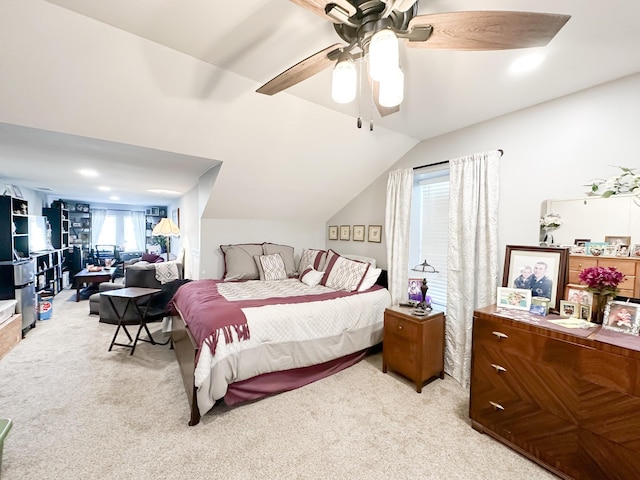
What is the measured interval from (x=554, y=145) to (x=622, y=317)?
1355 millimetres

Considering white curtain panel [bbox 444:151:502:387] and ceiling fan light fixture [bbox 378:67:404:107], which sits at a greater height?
ceiling fan light fixture [bbox 378:67:404:107]

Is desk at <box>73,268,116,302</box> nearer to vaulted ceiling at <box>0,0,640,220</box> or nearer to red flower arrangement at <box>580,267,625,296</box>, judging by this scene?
vaulted ceiling at <box>0,0,640,220</box>

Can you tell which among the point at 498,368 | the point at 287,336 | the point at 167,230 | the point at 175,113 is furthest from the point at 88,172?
the point at 498,368

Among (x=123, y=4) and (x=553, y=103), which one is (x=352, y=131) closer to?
(x=553, y=103)

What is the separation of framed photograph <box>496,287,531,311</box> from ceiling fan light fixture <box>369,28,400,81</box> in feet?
6.00

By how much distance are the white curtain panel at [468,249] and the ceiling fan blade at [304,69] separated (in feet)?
6.08

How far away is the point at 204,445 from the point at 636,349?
7.87 ft

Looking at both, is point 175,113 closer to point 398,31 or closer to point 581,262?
point 398,31

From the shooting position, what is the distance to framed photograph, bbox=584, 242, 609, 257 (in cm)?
184

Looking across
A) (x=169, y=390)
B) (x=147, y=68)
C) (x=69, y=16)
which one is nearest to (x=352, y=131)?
(x=147, y=68)

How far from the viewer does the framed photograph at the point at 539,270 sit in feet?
6.34

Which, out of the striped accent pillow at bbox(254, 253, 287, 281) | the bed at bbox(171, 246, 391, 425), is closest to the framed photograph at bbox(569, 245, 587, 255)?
the bed at bbox(171, 246, 391, 425)

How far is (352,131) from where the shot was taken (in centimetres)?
293

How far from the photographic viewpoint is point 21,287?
3521 mm
